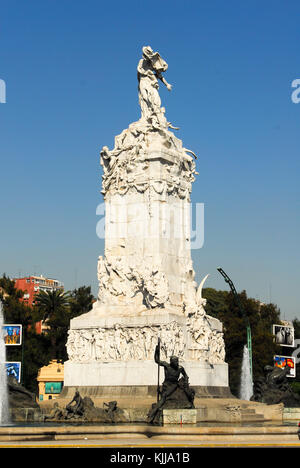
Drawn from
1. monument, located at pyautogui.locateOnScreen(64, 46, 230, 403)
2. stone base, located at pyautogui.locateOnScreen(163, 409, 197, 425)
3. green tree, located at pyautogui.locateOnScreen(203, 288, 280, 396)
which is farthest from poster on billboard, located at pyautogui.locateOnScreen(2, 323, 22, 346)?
stone base, located at pyautogui.locateOnScreen(163, 409, 197, 425)

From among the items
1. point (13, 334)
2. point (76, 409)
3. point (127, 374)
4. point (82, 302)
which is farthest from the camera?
point (82, 302)

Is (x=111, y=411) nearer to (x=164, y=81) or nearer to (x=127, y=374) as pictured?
(x=127, y=374)

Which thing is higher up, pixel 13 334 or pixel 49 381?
pixel 13 334

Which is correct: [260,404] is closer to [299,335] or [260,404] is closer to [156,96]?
[156,96]

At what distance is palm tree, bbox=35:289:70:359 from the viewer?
6609 cm

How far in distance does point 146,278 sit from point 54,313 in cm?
3531

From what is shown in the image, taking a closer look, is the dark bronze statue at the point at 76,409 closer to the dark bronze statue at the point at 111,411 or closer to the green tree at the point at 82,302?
the dark bronze statue at the point at 111,411

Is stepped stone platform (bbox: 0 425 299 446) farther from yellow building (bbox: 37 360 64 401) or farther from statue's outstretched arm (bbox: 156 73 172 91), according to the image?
yellow building (bbox: 37 360 64 401)

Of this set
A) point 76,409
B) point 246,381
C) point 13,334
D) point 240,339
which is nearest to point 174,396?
point 76,409

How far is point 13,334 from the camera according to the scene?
57.0 m

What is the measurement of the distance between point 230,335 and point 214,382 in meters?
24.7

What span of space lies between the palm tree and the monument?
28440 mm

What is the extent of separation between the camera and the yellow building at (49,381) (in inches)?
2496
